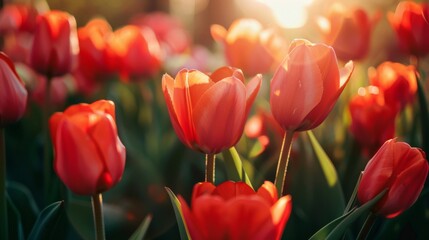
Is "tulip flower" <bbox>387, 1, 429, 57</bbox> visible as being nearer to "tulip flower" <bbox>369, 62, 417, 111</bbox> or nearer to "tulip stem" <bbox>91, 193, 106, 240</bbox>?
"tulip flower" <bbox>369, 62, 417, 111</bbox>

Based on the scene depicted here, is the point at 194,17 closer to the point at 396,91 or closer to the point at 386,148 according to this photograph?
the point at 396,91

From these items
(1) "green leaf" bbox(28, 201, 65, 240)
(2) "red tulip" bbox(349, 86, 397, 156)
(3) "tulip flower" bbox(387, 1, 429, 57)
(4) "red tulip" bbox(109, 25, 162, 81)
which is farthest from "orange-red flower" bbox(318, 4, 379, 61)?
(1) "green leaf" bbox(28, 201, 65, 240)

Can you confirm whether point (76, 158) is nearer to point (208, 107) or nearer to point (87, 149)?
point (87, 149)

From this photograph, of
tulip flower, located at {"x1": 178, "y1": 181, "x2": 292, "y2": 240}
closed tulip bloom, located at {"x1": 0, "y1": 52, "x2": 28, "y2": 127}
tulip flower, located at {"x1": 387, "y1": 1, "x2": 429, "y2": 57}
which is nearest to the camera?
tulip flower, located at {"x1": 178, "y1": 181, "x2": 292, "y2": 240}

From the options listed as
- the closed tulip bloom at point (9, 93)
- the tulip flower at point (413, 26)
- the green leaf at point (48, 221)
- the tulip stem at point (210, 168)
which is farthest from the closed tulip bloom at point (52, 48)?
the tulip flower at point (413, 26)

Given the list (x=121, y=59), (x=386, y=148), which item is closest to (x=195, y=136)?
(x=386, y=148)

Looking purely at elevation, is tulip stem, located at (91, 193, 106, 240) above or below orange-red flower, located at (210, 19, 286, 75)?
above
